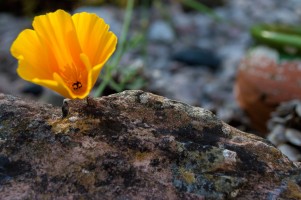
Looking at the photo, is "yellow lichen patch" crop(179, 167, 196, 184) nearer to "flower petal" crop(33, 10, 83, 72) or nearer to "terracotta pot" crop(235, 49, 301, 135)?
"flower petal" crop(33, 10, 83, 72)

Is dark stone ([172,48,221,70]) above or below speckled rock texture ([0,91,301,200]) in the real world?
below

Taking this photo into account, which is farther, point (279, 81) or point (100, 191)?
point (279, 81)

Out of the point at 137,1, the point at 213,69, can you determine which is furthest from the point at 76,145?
the point at 137,1

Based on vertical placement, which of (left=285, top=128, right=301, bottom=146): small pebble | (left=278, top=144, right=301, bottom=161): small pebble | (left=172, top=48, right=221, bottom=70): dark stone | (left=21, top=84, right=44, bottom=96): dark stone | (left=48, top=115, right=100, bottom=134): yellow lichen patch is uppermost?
(left=48, top=115, right=100, bottom=134): yellow lichen patch

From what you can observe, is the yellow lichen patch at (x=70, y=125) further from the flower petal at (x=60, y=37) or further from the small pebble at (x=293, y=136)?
the small pebble at (x=293, y=136)

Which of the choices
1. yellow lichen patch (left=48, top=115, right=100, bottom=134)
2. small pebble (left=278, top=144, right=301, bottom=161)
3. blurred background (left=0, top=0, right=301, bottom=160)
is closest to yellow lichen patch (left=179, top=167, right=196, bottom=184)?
yellow lichen patch (left=48, top=115, right=100, bottom=134)

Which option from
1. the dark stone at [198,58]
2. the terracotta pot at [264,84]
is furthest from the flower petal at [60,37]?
the dark stone at [198,58]

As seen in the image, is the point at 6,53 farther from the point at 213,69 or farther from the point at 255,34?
the point at 255,34
